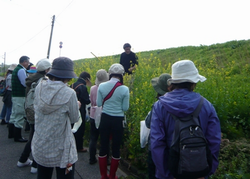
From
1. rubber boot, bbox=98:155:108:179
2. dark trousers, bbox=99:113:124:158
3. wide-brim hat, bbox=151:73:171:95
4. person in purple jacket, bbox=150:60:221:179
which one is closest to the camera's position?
person in purple jacket, bbox=150:60:221:179

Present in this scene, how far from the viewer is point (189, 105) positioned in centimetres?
183

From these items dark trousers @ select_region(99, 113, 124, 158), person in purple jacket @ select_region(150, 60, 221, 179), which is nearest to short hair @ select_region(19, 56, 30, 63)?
dark trousers @ select_region(99, 113, 124, 158)

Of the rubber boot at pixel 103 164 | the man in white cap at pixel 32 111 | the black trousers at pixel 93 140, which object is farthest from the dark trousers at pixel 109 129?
the man in white cap at pixel 32 111

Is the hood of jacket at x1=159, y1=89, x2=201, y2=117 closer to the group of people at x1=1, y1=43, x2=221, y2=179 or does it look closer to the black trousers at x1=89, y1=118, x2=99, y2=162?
the group of people at x1=1, y1=43, x2=221, y2=179

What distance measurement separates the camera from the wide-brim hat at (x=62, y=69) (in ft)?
7.70

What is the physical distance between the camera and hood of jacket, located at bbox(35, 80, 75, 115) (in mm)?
2250

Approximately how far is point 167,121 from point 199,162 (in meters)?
0.40

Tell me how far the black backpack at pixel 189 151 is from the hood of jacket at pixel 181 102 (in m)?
0.05

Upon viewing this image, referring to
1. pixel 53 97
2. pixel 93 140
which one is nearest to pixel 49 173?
pixel 53 97

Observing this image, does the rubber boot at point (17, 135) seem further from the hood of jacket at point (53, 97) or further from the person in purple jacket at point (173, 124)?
the person in purple jacket at point (173, 124)

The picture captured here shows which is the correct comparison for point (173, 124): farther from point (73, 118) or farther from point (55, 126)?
point (55, 126)

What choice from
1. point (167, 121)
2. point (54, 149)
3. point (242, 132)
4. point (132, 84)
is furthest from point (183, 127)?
A: point (132, 84)

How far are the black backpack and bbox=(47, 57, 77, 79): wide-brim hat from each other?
121cm

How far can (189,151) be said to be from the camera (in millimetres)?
1734
